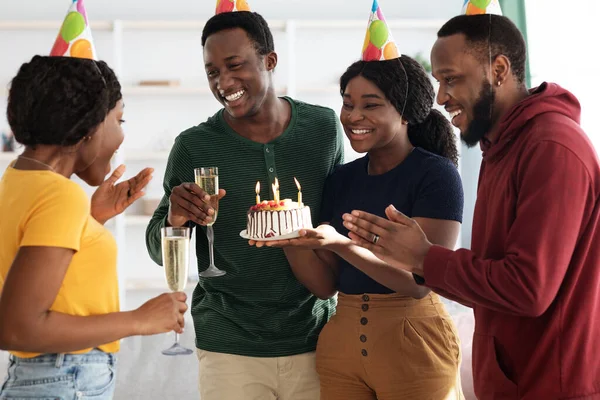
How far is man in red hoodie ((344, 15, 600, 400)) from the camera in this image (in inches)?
62.7

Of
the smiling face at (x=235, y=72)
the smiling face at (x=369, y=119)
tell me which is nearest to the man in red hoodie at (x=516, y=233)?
the smiling face at (x=369, y=119)

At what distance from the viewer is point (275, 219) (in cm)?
220

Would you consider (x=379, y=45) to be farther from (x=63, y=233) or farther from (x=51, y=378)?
(x=51, y=378)

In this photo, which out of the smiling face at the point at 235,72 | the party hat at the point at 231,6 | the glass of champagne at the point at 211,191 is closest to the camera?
the glass of champagne at the point at 211,191

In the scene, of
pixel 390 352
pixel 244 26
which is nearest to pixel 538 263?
pixel 390 352

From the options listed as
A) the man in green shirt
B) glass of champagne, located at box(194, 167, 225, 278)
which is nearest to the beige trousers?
the man in green shirt

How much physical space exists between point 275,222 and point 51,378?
769mm

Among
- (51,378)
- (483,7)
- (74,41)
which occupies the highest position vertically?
(483,7)

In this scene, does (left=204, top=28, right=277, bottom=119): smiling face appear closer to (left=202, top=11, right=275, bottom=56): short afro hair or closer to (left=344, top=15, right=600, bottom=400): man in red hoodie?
(left=202, top=11, right=275, bottom=56): short afro hair

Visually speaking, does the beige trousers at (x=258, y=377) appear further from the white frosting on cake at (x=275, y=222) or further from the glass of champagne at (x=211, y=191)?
the white frosting on cake at (x=275, y=222)

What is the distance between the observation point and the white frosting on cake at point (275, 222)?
2.20m

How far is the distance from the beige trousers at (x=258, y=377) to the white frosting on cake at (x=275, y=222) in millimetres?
414

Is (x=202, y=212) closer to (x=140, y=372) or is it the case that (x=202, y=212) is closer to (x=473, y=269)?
(x=473, y=269)

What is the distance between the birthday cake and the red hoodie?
54 cm
